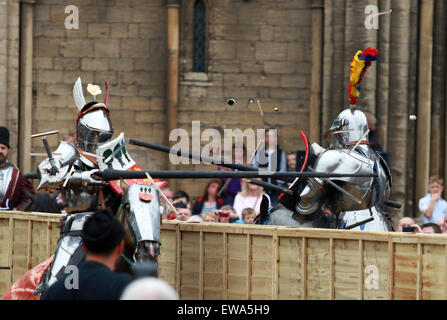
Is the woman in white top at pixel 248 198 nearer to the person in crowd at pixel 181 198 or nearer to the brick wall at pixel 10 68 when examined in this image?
the person in crowd at pixel 181 198

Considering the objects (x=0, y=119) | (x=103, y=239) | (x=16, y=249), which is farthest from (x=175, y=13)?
(x=103, y=239)

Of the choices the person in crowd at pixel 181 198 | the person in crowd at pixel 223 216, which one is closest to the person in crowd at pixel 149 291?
the person in crowd at pixel 223 216

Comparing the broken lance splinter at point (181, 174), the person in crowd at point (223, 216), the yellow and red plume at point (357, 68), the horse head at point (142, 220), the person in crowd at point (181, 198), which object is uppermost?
the yellow and red plume at point (357, 68)

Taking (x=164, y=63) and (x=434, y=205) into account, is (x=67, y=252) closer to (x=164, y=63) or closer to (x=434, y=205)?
(x=434, y=205)

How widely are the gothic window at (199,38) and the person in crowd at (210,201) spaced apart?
10.9 ft

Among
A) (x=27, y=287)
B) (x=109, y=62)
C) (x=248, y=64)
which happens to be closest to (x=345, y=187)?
(x=27, y=287)

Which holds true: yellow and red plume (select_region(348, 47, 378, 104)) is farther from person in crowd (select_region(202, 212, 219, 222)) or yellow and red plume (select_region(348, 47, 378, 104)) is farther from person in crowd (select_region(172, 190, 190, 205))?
person in crowd (select_region(172, 190, 190, 205))

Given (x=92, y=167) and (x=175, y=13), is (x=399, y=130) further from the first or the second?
(x=92, y=167)

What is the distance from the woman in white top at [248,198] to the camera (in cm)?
1193

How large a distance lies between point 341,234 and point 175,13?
25.3ft

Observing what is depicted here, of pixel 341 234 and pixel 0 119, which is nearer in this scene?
pixel 341 234

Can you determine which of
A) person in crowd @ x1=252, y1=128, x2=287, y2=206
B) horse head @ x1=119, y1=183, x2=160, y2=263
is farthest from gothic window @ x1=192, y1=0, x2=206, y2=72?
horse head @ x1=119, y1=183, x2=160, y2=263

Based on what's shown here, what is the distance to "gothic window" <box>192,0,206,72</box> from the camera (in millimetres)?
15156

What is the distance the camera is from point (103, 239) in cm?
521
